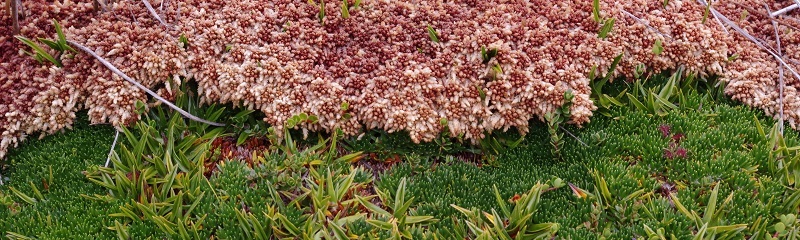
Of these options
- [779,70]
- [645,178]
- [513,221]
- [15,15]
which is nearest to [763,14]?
[779,70]

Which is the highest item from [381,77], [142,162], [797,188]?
[381,77]

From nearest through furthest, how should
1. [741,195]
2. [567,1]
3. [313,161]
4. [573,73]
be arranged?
1. [741,195]
2. [313,161]
3. [573,73]
4. [567,1]

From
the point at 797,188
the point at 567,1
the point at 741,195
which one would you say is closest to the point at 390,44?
the point at 567,1

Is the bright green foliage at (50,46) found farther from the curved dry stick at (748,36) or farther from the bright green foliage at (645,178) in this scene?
the curved dry stick at (748,36)

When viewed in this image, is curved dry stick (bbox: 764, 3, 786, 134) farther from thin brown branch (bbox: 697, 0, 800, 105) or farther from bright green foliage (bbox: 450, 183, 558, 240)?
bright green foliage (bbox: 450, 183, 558, 240)

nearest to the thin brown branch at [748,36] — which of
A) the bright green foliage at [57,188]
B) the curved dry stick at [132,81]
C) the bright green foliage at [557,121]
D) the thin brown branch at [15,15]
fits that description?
the bright green foliage at [557,121]

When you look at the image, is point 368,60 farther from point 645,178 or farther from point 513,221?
point 645,178

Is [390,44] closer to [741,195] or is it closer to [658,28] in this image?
[658,28]
